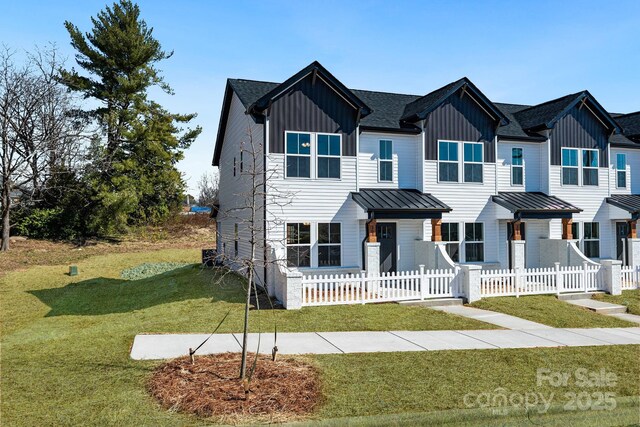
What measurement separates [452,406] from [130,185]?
114 feet

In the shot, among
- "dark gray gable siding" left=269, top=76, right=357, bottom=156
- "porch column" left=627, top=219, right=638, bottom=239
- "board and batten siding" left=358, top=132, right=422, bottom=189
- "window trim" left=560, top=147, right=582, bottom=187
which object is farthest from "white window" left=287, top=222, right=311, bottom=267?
"porch column" left=627, top=219, right=638, bottom=239

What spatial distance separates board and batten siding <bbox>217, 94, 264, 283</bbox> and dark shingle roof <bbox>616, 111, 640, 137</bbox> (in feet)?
62.8

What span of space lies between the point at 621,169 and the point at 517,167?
21.3ft

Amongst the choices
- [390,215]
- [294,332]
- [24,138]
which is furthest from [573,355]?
[24,138]

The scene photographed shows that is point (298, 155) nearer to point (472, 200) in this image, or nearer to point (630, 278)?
point (472, 200)

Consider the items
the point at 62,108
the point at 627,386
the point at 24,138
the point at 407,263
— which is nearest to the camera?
the point at 627,386

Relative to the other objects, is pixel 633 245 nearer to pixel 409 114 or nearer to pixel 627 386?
pixel 409 114

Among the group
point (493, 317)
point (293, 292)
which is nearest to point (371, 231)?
point (293, 292)

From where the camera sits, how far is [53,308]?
16.7m

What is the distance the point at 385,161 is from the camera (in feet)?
62.1

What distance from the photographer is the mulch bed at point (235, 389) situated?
6434 millimetres

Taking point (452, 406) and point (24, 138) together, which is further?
point (24, 138)

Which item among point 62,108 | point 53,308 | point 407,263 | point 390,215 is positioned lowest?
point 53,308

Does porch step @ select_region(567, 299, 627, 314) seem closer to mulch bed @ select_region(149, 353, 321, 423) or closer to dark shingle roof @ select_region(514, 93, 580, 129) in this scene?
dark shingle roof @ select_region(514, 93, 580, 129)
